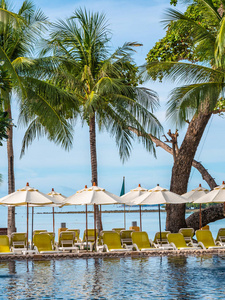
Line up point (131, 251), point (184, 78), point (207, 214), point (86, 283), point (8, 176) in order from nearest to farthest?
1. point (86, 283)
2. point (131, 251)
3. point (184, 78)
4. point (8, 176)
5. point (207, 214)

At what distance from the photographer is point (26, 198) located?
54.0 ft

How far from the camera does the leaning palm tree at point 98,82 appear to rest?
2202 centimetres

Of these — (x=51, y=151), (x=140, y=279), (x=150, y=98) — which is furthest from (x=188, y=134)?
(x=140, y=279)

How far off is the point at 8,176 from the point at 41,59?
5.37 m

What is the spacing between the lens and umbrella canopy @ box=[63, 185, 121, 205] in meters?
16.5

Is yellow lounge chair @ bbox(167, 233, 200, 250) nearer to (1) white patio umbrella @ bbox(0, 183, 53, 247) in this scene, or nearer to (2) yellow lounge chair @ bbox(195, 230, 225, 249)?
(2) yellow lounge chair @ bbox(195, 230, 225, 249)

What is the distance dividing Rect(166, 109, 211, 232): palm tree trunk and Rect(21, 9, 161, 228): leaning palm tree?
2166 mm

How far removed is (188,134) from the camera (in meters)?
23.8

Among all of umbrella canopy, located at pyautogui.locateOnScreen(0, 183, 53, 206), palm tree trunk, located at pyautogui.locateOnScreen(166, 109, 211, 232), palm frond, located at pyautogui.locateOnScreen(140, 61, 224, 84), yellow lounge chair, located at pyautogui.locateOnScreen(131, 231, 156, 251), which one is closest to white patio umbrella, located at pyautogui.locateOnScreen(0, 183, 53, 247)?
umbrella canopy, located at pyautogui.locateOnScreen(0, 183, 53, 206)

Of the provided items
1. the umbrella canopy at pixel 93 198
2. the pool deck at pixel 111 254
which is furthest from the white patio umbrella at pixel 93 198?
the pool deck at pixel 111 254

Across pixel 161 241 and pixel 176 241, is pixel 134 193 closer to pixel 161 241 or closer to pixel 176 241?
pixel 161 241

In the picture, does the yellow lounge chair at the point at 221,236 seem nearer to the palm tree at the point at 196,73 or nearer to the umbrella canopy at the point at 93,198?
the palm tree at the point at 196,73

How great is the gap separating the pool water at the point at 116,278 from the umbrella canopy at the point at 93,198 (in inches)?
71.4

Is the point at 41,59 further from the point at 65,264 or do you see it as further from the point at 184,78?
the point at 65,264
